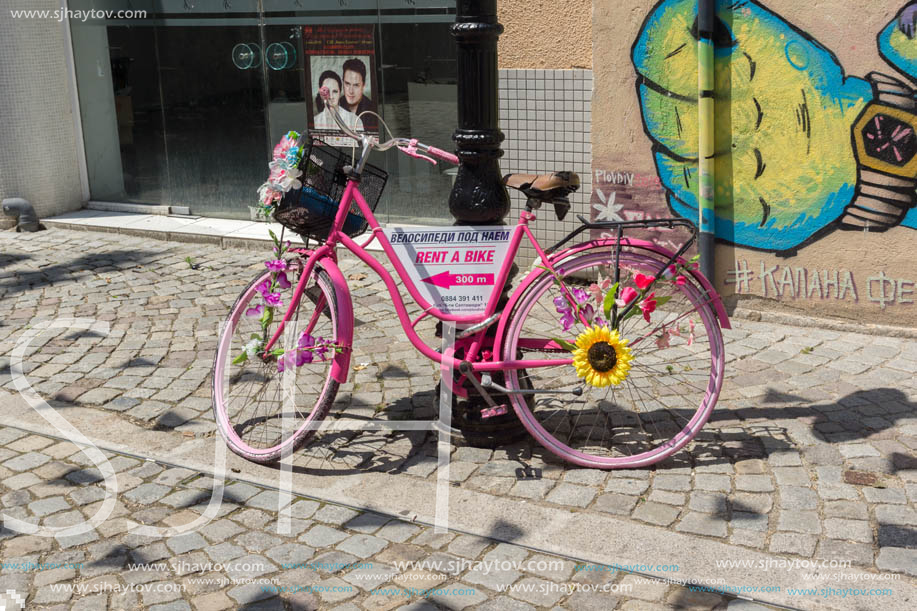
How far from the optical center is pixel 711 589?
3.49m

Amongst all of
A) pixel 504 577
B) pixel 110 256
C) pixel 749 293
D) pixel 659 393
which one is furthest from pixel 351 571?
pixel 110 256

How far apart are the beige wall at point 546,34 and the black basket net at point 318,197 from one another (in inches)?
107

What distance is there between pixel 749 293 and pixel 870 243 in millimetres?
804

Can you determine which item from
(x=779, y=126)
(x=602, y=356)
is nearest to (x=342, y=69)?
(x=779, y=126)

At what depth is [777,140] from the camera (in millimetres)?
6211

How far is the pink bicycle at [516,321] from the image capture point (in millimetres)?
4285

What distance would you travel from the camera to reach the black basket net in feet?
15.0

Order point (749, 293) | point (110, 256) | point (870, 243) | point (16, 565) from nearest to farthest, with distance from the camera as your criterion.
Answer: point (16, 565), point (870, 243), point (749, 293), point (110, 256)

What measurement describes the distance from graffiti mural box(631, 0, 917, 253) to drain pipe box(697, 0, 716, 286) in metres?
0.07

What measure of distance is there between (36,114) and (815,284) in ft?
24.2

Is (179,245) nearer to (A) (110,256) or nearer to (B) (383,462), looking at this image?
(A) (110,256)

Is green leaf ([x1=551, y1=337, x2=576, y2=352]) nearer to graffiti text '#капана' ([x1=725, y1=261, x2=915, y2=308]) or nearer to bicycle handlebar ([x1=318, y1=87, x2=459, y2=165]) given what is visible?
bicycle handlebar ([x1=318, y1=87, x2=459, y2=165])

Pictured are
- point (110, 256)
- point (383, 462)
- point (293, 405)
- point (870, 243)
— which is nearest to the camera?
point (383, 462)

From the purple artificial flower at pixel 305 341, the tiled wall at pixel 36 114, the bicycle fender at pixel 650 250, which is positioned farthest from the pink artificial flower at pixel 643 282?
the tiled wall at pixel 36 114
